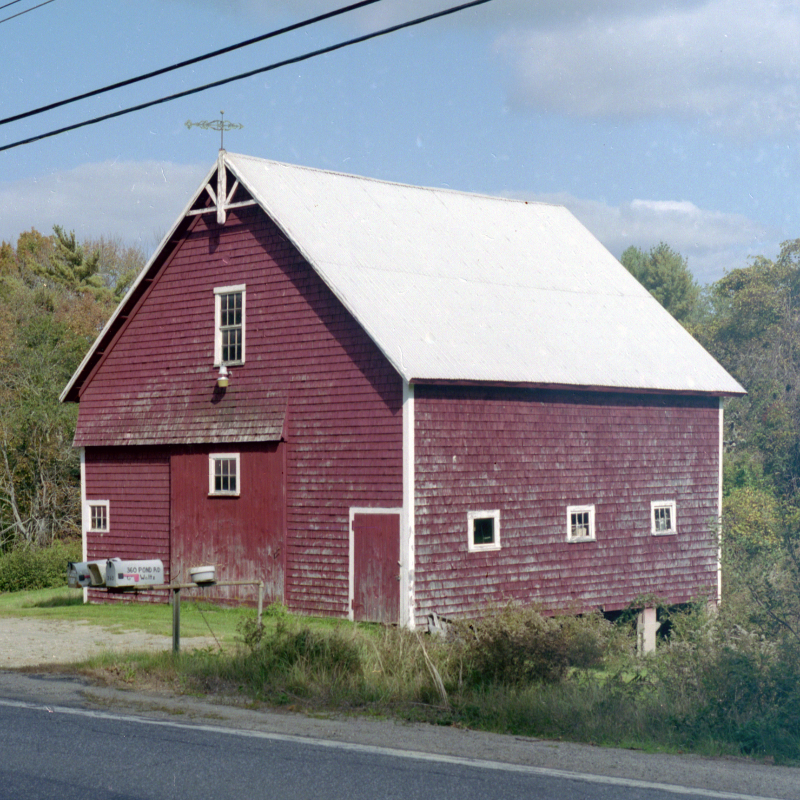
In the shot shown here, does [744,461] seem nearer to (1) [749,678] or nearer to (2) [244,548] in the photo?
(2) [244,548]

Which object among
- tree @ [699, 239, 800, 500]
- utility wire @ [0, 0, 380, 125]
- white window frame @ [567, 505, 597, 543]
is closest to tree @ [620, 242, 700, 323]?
tree @ [699, 239, 800, 500]

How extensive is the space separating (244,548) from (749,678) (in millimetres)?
14273

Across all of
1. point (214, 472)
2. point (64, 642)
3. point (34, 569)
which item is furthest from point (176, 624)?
point (34, 569)

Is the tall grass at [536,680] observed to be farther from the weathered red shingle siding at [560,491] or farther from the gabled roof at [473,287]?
the gabled roof at [473,287]

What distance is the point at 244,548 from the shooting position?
23.2 metres

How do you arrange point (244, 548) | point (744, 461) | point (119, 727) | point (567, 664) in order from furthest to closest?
point (744, 461) < point (244, 548) < point (567, 664) < point (119, 727)

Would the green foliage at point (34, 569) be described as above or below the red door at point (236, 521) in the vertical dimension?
below

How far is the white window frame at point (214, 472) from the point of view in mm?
23406

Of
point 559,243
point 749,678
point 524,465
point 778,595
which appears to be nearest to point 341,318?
point 524,465

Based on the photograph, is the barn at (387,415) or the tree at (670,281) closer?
the barn at (387,415)

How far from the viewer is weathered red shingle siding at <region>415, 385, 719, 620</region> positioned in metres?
21.1

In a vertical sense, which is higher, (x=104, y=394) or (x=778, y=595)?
(x=104, y=394)

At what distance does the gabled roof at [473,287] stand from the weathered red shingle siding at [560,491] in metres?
0.65

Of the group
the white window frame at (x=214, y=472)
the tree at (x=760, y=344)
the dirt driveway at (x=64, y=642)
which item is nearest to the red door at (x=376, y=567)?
the white window frame at (x=214, y=472)
